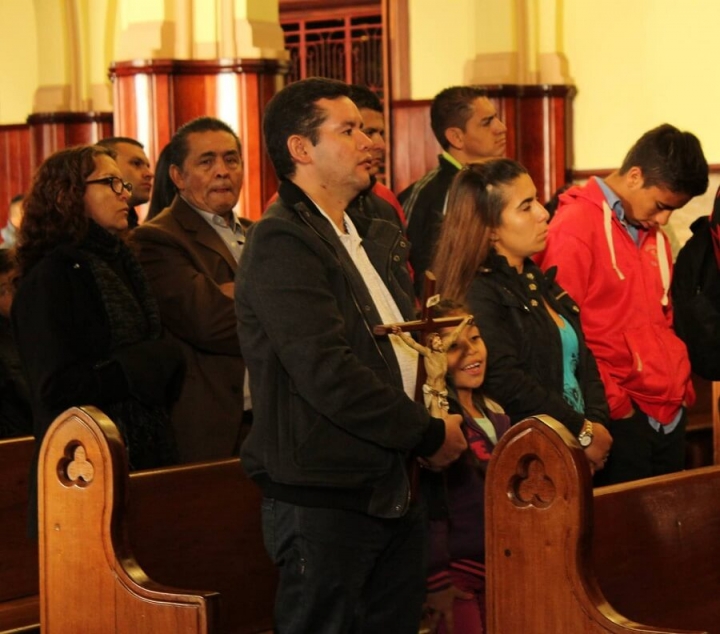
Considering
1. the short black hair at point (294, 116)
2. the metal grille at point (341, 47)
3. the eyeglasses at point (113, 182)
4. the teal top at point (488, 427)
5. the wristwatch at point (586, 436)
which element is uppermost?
the metal grille at point (341, 47)

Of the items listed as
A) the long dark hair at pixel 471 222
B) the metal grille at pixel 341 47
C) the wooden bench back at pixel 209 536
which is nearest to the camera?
the wooden bench back at pixel 209 536

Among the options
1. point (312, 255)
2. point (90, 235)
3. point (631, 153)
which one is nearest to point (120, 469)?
point (312, 255)

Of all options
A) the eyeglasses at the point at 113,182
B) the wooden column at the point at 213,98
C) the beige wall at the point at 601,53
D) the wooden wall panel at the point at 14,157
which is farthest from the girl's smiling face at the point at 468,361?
the wooden wall panel at the point at 14,157

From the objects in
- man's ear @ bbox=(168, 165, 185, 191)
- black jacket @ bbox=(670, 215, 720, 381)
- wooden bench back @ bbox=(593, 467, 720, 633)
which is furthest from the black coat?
black jacket @ bbox=(670, 215, 720, 381)

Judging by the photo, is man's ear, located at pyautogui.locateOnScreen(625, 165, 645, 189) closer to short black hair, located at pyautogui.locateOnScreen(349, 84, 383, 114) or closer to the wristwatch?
the wristwatch

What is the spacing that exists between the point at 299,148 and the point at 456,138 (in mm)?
2547

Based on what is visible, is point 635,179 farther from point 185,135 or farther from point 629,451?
point 185,135

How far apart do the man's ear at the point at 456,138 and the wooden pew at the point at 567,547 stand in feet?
8.06

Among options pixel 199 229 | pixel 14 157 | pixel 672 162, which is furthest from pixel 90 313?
pixel 14 157

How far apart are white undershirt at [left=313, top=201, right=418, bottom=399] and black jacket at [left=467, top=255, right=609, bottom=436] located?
0.69 meters

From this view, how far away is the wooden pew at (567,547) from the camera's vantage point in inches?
108

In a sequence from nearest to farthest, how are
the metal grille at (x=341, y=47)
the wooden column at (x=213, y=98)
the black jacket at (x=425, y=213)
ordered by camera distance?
1. the black jacket at (x=425, y=213)
2. the wooden column at (x=213, y=98)
3. the metal grille at (x=341, y=47)

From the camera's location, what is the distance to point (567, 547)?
2.75 metres

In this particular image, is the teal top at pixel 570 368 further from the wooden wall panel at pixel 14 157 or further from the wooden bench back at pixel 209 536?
the wooden wall panel at pixel 14 157
